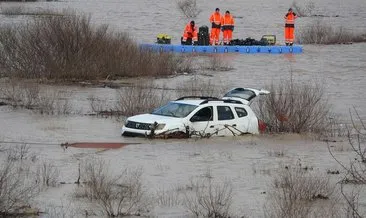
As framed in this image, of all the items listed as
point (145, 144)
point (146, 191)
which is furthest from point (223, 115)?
point (146, 191)

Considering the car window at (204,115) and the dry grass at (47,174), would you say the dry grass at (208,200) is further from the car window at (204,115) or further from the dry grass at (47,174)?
the car window at (204,115)

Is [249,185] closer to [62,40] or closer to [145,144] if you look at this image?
[145,144]

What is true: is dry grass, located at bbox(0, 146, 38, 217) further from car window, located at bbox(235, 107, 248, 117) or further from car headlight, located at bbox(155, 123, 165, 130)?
car window, located at bbox(235, 107, 248, 117)

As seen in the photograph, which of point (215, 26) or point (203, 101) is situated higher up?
point (215, 26)

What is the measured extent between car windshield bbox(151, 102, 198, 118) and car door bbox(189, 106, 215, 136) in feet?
0.62

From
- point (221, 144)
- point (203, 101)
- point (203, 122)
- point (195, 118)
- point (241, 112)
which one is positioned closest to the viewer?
point (221, 144)

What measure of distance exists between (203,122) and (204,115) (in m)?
0.18

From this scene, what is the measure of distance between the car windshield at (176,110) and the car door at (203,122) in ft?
0.62

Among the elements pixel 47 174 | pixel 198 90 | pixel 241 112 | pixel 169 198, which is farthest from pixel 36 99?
pixel 169 198

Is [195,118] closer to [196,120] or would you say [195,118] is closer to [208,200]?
[196,120]

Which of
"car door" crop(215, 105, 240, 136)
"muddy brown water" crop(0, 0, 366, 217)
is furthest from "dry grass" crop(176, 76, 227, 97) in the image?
"car door" crop(215, 105, 240, 136)

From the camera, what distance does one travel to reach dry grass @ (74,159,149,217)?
42.7ft

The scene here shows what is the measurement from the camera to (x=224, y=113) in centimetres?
2148

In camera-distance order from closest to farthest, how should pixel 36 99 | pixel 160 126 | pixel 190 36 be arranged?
pixel 160 126 → pixel 36 99 → pixel 190 36
